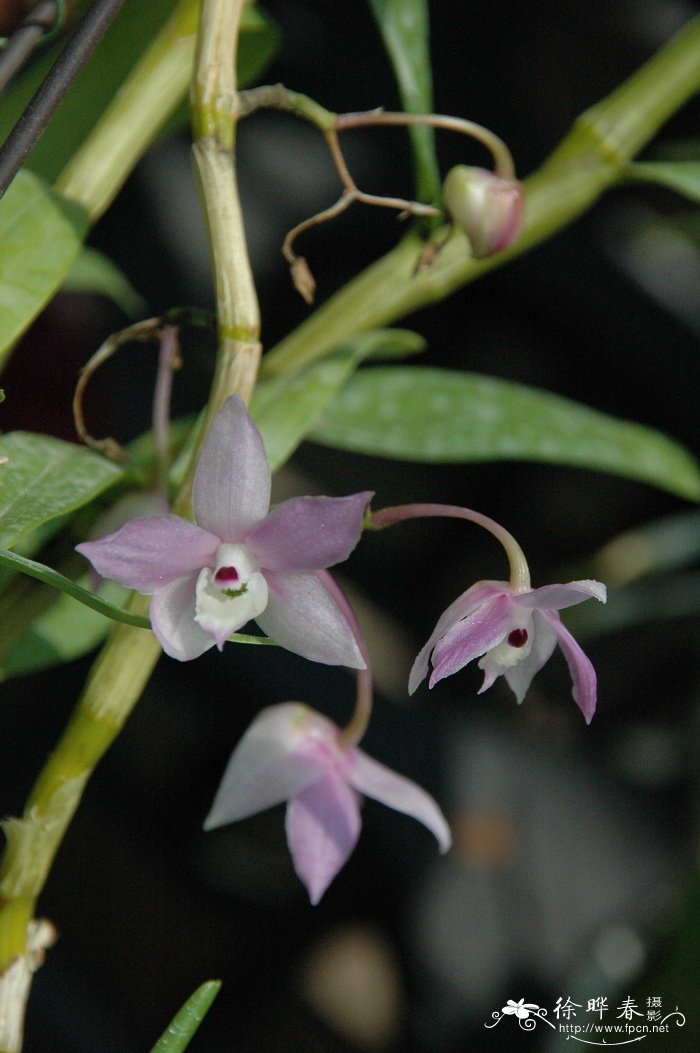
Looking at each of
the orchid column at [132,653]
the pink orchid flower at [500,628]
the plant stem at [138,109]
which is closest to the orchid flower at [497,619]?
the pink orchid flower at [500,628]

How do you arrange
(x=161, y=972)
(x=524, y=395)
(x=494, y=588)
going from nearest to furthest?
(x=494, y=588) < (x=524, y=395) < (x=161, y=972)

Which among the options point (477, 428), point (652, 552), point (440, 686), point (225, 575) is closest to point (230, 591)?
point (225, 575)

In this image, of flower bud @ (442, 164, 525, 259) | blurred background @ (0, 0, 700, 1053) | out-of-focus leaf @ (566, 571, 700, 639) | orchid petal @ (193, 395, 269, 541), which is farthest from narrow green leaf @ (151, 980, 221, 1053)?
out-of-focus leaf @ (566, 571, 700, 639)

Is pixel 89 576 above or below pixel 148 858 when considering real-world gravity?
above

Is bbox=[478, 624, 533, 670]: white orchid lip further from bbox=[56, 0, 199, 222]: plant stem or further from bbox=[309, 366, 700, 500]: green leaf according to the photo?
bbox=[56, 0, 199, 222]: plant stem

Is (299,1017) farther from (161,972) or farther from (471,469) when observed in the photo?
(471,469)

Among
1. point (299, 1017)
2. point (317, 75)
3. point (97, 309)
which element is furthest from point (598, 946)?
point (317, 75)

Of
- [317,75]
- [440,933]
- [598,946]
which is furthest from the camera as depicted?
[317,75]
